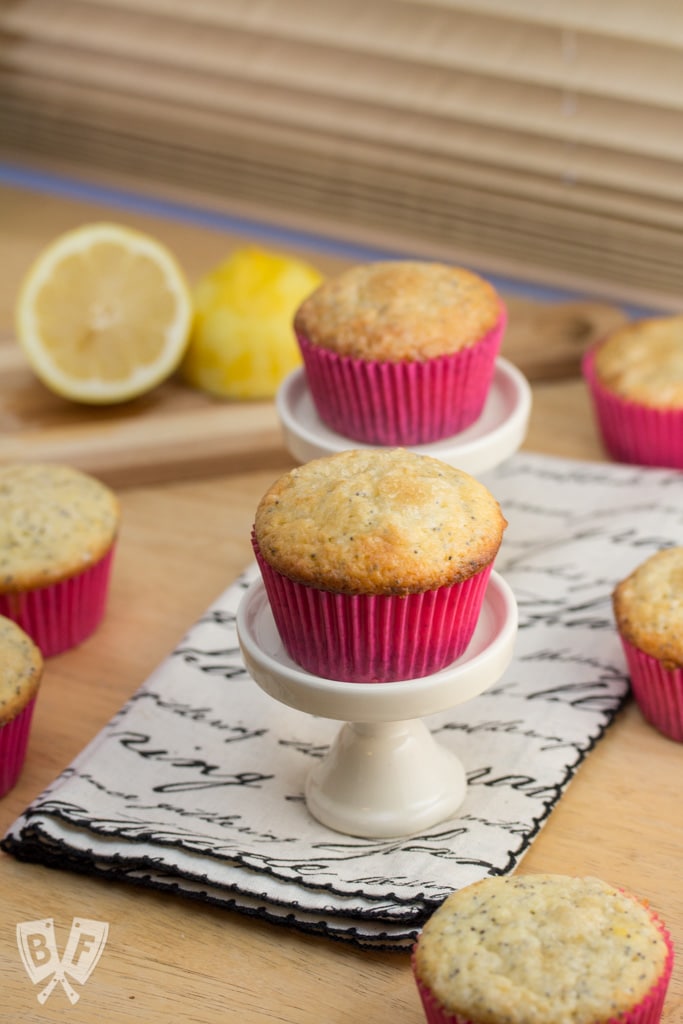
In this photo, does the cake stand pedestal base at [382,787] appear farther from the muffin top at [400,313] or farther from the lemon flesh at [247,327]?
the lemon flesh at [247,327]

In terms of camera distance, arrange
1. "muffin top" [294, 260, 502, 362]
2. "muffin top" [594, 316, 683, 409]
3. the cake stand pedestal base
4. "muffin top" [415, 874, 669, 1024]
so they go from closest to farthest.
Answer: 1. "muffin top" [415, 874, 669, 1024]
2. the cake stand pedestal base
3. "muffin top" [294, 260, 502, 362]
4. "muffin top" [594, 316, 683, 409]

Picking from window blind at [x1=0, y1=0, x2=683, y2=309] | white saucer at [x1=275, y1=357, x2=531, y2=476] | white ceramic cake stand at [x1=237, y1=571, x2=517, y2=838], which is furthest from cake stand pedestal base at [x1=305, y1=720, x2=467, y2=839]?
window blind at [x1=0, y1=0, x2=683, y2=309]

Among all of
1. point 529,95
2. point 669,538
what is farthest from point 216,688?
point 529,95

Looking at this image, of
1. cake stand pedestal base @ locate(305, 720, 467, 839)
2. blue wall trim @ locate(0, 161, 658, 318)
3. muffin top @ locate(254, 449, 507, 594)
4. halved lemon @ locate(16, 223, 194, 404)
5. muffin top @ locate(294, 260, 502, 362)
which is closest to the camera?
muffin top @ locate(254, 449, 507, 594)

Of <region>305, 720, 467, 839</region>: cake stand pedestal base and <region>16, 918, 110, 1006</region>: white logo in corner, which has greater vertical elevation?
<region>305, 720, 467, 839</region>: cake stand pedestal base

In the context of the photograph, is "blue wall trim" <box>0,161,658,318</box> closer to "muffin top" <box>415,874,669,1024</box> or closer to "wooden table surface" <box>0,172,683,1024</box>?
"wooden table surface" <box>0,172,683,1024</box>

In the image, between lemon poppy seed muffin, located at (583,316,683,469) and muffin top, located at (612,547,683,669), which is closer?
muffin top, located at (612,547,683,669)

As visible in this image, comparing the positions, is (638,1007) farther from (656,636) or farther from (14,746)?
(14,746)
